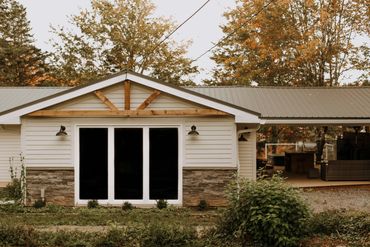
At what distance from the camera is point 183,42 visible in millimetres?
31203

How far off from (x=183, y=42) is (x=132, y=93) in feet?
66.2

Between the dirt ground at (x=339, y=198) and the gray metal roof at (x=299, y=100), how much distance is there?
91.9 inches

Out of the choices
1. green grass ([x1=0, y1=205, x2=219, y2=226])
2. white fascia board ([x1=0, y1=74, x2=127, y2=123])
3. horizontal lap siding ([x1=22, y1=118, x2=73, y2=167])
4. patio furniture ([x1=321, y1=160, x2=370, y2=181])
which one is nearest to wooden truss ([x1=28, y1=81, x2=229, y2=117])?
white fascia board ([x1=0, y1=74, x2=127, y2=123])

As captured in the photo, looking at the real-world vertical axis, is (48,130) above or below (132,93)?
below

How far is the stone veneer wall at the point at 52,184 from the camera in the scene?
11.4m

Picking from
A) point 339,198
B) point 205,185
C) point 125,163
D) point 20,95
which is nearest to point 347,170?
point 339,198

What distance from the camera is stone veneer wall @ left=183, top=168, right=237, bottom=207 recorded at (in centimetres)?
1141

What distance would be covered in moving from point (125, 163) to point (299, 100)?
809 centimetres

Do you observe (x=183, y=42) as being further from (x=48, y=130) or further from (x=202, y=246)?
(x=202, y=246)

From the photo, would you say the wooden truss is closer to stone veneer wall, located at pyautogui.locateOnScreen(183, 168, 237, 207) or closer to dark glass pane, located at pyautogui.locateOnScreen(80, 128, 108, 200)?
dark glass pane, located at pyautogui.locateOnScreen(80, 128, 108, 200)

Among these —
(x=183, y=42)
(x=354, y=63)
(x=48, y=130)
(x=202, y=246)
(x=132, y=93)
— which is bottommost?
(x=202, y=246)

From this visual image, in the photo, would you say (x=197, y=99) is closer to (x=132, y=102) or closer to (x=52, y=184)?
(x=132, y=102)

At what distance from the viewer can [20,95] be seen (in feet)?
56.9

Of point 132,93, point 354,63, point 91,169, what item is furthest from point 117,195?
point 354,63
